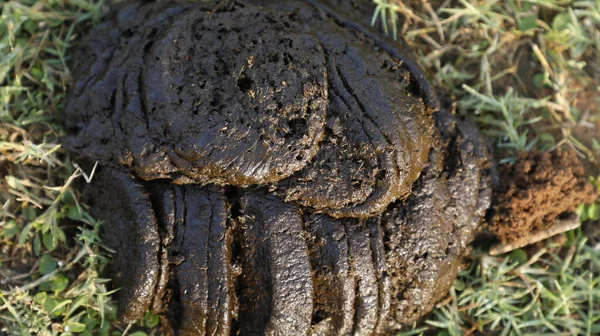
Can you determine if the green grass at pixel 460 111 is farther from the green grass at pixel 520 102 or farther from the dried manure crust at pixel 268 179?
the dried manure crust at pixel 268 179

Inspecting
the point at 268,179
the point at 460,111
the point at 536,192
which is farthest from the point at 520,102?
the point at 268,179

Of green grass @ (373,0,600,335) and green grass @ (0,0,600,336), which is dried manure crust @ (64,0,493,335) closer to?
green grass @ (0,0,600,336)

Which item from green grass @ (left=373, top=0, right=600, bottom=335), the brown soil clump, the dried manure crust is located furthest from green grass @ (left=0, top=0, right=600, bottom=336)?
the dried manure crust

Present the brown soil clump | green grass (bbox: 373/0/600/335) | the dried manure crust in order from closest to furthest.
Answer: the dried manure crust < the brown soil clump < green grass (bbox: 373/0/600/335)

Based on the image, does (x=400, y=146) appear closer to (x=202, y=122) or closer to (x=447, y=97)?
(x=447, y=97)

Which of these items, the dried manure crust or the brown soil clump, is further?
the brown soil clump

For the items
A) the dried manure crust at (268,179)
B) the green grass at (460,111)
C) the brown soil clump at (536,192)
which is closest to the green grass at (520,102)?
the green grass at (460,111)

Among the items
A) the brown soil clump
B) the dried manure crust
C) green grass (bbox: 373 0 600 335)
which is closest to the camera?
the dried manure crust
